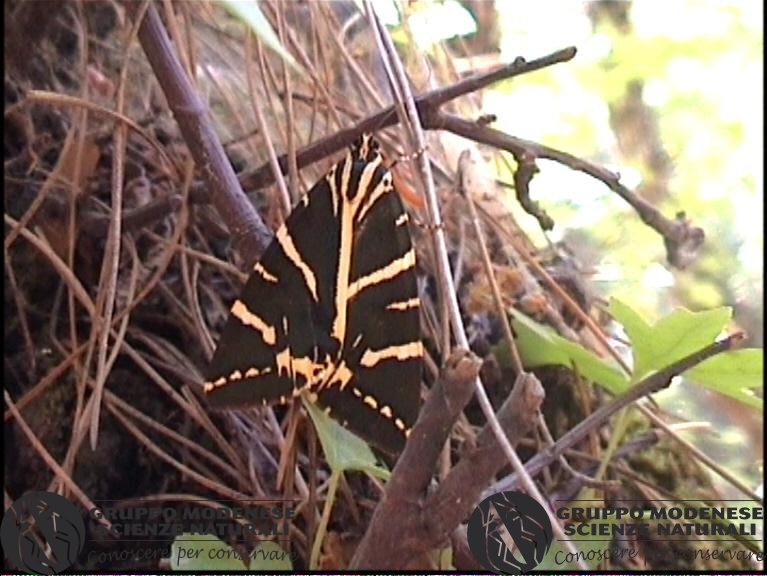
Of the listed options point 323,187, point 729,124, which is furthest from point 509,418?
point 729,124

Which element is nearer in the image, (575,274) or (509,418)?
(509,418)

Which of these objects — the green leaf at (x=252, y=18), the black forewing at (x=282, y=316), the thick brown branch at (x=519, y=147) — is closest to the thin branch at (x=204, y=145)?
the black forewing at (x=282, y=316)

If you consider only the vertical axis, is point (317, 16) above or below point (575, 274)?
above

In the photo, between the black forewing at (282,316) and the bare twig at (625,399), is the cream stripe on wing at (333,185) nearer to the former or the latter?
the black forewing at (282,316)

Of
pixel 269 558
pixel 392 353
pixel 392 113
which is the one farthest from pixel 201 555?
pixel 392 113

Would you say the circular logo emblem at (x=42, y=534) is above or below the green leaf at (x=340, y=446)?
below

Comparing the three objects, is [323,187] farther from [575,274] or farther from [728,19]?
[728,19]

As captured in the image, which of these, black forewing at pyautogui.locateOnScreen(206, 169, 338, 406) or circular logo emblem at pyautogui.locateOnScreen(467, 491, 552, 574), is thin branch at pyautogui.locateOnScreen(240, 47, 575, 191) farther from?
circular logo emblem at pyautogui.locateOnScreen(467, 491, 552, 574)

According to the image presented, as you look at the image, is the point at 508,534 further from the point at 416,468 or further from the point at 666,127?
the point at 666,127
